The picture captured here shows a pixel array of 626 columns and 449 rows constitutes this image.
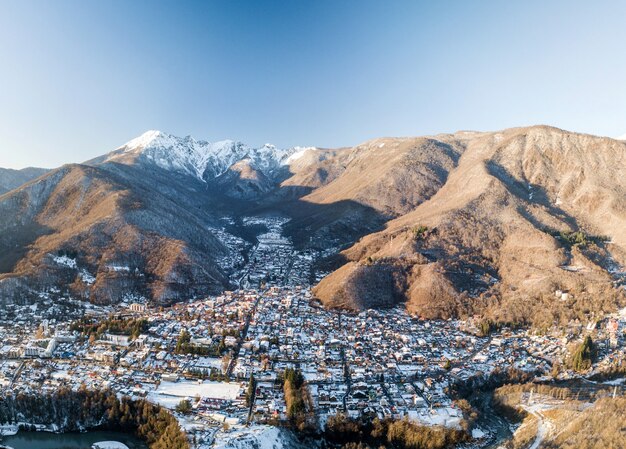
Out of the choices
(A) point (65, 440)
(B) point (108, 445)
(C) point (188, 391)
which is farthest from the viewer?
(C) point (188, 391)

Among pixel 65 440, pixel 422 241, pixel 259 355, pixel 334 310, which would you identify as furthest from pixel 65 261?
pixel 422 241

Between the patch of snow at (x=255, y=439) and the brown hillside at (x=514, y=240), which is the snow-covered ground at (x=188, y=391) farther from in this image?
the brown hillside at (x=514, y=240)

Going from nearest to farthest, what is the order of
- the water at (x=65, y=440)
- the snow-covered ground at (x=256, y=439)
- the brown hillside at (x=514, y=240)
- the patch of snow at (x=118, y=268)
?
the snow-covered ground at (x=256, y=439) → the water at (x=65, y=440) → the brown hillside at (x=514, y=240) → the patch of snow at (x=118, y=268)

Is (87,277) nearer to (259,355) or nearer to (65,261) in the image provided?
(65,261)

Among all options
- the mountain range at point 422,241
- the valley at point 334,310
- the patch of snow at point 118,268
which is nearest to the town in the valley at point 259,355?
the valley at point 334,310

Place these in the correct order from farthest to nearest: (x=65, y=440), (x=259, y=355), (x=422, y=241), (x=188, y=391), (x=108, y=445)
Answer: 1. (x=422, y=241)
2. (x=259, y=355)
3. (x=188, y=391)
4. (x=65, y=440)
5. (x=108, y=445)

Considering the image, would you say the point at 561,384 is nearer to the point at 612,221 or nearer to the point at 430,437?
the point at 430,437

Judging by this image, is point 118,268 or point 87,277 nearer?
point 87,277

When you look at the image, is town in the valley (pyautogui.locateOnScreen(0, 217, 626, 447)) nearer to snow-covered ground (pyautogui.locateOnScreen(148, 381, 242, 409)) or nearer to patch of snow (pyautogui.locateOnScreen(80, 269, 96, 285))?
snow-covered ground (pyautogui.locateOnScreen(148, 381, 242, 409))
